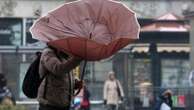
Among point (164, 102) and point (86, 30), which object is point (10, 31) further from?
point (86, 30)

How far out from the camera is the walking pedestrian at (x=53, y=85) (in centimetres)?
668

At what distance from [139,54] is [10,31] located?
6.50 metres

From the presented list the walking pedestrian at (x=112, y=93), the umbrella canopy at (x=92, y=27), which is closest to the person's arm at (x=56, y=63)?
the umbrella canopy at (x=92, y=27)

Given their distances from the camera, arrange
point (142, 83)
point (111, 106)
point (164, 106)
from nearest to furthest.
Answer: point (164, 106), point (111, 106), point (142, 83)

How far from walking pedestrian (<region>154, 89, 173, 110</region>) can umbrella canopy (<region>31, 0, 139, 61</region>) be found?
12.8 meters

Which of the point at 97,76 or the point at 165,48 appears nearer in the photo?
the point at 97,76

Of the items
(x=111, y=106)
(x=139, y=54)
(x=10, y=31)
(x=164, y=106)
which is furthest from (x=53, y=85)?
(x=10, y=31)

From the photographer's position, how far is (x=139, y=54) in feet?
90.8

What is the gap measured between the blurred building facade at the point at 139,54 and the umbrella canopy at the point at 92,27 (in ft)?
49.4

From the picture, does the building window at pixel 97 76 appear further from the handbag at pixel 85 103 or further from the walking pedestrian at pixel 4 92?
the walking pedestrian at pixel 4 92

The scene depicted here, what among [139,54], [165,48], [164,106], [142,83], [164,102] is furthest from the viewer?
[165,48]

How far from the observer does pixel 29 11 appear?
105 feet

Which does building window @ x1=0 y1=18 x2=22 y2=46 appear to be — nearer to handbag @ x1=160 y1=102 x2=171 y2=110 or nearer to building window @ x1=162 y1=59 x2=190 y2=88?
building window @ x1=162 y1=59 x2=190 y2=88

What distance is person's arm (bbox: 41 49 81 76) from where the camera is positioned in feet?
20.4
